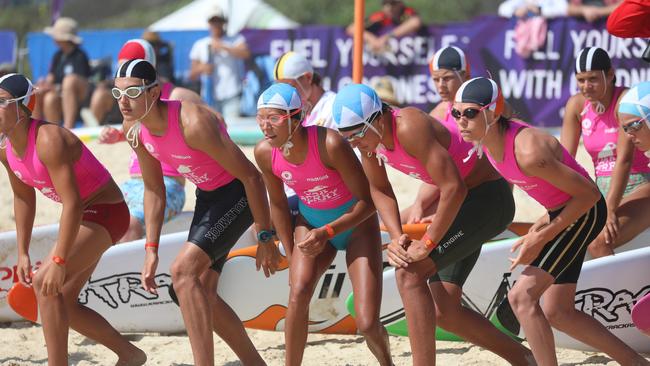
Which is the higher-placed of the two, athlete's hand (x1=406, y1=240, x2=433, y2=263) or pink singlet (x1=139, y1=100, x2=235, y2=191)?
pink singlet (x1=139, y1=100, x2=235, y2=191)

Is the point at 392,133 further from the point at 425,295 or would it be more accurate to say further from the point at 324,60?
the point at 324,60

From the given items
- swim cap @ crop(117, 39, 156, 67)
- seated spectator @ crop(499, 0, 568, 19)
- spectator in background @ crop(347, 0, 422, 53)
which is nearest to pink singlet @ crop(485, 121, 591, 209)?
swim cap @ crop(117, 39, 156, 67)

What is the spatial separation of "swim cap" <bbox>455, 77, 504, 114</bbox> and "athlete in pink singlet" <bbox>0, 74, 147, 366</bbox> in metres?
2.07

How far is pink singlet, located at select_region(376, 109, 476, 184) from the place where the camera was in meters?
5.14

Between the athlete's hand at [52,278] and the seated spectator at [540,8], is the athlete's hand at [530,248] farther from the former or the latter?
the seated spectator at [540,8]

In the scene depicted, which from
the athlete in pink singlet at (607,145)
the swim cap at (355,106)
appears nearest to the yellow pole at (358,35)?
the athlete in pink singlet at (607,145)

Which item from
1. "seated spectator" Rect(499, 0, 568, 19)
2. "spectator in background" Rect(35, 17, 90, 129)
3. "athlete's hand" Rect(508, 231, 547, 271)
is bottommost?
"spectator in background" Rect(35, 17, 90, 129)

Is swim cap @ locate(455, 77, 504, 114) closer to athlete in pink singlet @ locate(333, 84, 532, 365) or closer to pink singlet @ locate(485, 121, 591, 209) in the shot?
pink singlet @ locate(485, 121, 591, 209)

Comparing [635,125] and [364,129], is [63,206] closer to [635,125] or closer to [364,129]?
[364,129]

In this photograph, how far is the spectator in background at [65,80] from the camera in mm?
13156

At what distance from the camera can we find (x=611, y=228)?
6.36m

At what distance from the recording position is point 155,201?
19.0 ft

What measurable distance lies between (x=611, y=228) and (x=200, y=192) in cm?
254

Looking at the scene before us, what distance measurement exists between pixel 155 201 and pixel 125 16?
1863 centimetres
